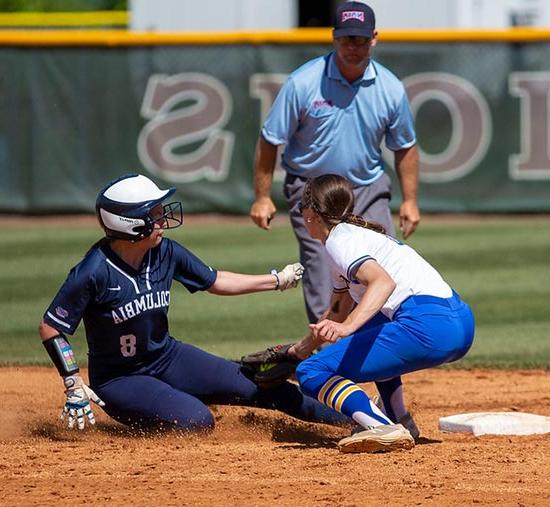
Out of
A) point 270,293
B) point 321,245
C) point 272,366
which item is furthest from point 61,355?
point 270,293

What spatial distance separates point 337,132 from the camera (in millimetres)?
6766

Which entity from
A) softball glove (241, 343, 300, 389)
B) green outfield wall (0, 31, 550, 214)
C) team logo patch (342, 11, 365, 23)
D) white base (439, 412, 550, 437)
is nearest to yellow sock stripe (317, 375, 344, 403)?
softball glove (241, 343, 300, 389)

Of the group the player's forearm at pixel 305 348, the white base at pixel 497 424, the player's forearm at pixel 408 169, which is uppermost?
the player's forearm at pixel 408 169

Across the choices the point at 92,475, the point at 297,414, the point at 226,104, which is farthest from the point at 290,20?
the point at 92,475

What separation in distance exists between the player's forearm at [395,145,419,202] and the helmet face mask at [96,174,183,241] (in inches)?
→ 75.8

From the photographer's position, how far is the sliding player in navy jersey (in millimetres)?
5457

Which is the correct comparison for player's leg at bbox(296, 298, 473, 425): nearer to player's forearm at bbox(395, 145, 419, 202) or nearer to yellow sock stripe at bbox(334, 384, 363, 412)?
yellow sock stripe at bbox(334, 384, 363, 412)

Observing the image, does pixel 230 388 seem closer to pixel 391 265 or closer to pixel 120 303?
pixel 120 303

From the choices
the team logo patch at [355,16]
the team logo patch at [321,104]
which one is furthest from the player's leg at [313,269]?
the team logo patch at [355,16]

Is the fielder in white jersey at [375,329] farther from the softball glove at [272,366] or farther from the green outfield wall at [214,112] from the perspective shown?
the green outfield wall at [214,112]

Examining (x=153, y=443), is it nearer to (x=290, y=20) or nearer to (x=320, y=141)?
(x=320, y=141)

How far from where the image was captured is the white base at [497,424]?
5699 millimetres

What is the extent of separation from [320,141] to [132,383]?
6.25ft

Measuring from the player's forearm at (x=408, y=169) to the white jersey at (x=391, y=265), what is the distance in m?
1.70
